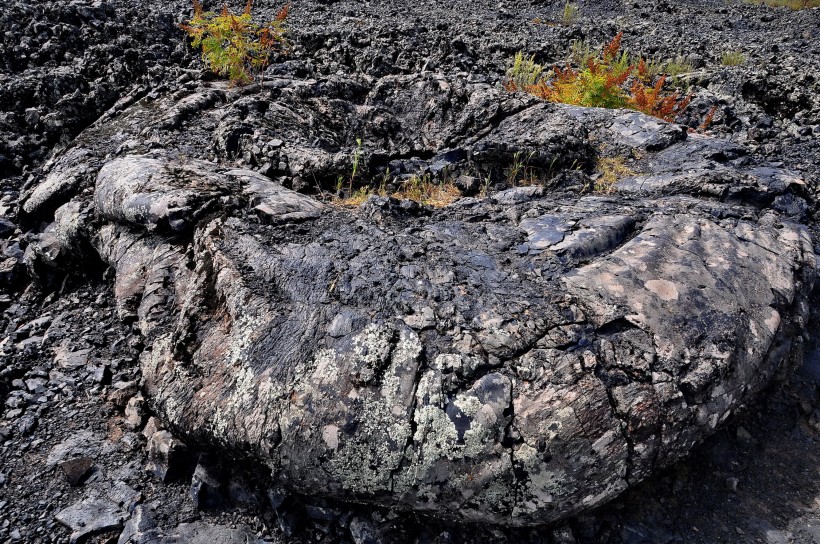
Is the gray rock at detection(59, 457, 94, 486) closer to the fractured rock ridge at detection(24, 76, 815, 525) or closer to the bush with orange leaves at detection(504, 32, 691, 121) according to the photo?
the fractured rock ridge at detection(24, 76, 815, 525)

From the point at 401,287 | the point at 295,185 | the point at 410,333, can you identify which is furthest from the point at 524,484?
the point at 295,185

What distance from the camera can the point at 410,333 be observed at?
309cm

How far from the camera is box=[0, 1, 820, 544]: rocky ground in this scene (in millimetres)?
3105

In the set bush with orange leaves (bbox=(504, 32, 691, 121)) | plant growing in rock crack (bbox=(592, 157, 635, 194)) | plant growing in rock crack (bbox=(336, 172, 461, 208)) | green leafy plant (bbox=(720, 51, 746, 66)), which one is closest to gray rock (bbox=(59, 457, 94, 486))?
plant growing in rock crack (bbox=(336, 172, 461, 208))

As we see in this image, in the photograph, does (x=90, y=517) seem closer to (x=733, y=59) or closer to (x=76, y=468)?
(x=76, y=468)

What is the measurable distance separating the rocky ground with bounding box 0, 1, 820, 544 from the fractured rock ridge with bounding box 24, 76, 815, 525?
28 cm

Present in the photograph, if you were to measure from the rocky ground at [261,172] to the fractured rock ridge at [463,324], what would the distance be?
276 mm

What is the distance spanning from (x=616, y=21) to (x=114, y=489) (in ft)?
48.3

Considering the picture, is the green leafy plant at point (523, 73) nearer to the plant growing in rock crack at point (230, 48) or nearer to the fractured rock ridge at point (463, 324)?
the plant growing in rock crack at point (230, 48)

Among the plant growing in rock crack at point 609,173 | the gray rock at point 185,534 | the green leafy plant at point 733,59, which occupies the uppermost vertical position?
the plant growing in rock crack at point 609,173

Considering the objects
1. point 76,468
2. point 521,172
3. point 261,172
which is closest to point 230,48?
point 261,172

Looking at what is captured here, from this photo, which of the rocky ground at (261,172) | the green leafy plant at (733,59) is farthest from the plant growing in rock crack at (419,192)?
the green leafy plant at (733,59)

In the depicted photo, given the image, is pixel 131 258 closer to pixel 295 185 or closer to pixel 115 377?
pixel 115 377

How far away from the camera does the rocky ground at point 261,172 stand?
10.2 ft
